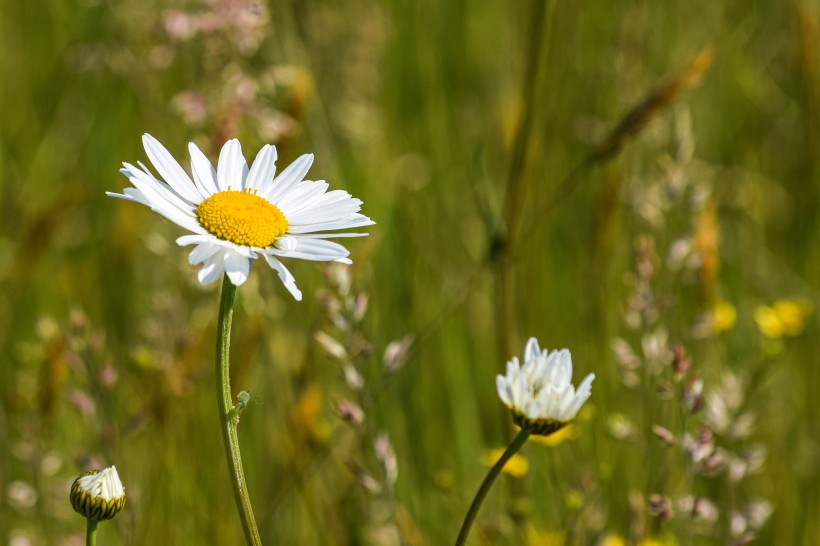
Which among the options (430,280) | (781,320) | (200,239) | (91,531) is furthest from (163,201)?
(430,280)

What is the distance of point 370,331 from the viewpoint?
2137 millimetres

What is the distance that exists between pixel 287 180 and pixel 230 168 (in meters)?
0.06

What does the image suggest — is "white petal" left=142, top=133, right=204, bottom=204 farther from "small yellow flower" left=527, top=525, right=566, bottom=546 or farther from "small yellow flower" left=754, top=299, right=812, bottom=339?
"small yellow flower" left=754, top=299, right=812, bottom=339

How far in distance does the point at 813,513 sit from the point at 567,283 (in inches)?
30.3

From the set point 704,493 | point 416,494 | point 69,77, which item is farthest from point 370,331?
point 69,77

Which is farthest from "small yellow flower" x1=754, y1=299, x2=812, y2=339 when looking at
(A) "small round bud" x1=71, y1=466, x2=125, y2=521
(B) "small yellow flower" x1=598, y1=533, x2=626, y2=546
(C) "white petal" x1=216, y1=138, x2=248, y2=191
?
(A) "small round bud" x1=71, y1=466, x2=125, y2=521

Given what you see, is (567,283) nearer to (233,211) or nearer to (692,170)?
(692,170)

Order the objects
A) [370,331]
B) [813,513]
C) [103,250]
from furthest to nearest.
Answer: [103,250] < [370,331] < [813,513]

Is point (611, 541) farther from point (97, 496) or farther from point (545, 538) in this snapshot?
point (97, 496)

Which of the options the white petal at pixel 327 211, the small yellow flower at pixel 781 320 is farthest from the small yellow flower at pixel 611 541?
the white petal at pixel 327 211

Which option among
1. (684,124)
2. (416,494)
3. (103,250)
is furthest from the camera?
(103,250)

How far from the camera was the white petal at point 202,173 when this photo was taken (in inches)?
37.9

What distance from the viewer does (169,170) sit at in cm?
92

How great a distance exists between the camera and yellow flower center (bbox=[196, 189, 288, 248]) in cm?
87
